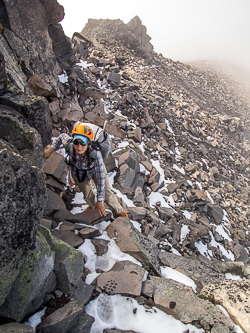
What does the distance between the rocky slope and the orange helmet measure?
0.70 metres

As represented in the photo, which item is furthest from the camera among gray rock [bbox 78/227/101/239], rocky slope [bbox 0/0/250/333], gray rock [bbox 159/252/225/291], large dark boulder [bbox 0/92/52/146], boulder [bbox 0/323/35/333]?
gray rock [bbox 159/252/225/291]

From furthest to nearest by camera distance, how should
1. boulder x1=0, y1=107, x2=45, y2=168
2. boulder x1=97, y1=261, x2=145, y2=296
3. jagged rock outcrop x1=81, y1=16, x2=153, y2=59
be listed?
jagged rock outcrop x1=81, y1=16, x2=153, y2=59
boulder x1=97, y1=261, x2=145, y2=296
boulder x1=0, y1=107, x2=45, y2=168

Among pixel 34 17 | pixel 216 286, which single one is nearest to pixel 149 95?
pixel 34 17

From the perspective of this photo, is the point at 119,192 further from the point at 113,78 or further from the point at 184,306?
the point at 113,78

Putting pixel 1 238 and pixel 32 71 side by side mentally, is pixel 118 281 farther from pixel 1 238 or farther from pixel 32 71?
pixel 32 71

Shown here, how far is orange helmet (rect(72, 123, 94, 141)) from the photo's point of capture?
3.72 meters

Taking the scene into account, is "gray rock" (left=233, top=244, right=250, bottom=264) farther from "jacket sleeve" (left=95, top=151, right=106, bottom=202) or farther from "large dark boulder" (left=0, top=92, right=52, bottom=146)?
"large dark boulder" (left=0, top=92, right=52, bottom=146)

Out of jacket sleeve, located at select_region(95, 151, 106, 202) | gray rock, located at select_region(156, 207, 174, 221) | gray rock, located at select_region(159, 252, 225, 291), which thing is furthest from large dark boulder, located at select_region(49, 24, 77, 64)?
gray rock, located at select_region(159, 252, 225, 291)

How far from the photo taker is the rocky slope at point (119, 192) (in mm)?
2633

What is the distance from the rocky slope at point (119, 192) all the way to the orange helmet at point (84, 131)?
70cm

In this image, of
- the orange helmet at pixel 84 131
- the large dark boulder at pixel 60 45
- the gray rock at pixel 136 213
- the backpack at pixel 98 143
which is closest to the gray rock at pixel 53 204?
the backpack at pixel 98 143

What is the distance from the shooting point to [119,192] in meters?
7.05

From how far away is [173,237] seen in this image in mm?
6641

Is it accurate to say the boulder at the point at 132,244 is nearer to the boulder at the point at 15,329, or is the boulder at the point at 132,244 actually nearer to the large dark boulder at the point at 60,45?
the boulder at the point at 15,329
